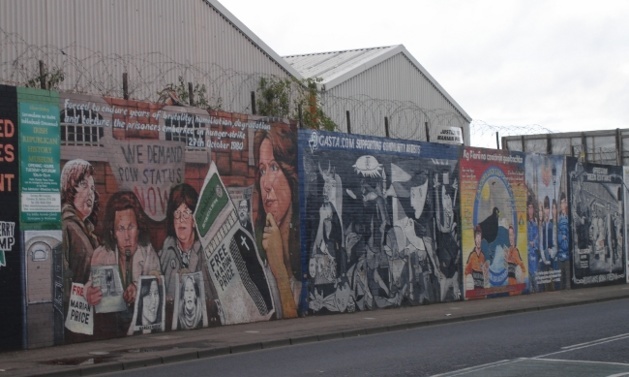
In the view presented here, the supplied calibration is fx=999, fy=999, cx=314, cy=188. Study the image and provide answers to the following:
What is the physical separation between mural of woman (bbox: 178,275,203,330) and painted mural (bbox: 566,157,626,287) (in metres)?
19.0

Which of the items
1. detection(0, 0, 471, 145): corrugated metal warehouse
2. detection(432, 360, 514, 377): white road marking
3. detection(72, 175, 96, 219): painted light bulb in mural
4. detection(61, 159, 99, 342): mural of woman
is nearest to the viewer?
detection(432, 360, 514, 377): white road marking

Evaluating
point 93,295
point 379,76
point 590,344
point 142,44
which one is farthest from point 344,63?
point 590,344

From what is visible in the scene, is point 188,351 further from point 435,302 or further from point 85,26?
point 85,26

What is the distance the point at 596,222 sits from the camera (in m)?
37.2

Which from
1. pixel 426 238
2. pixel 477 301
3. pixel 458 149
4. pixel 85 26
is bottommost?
pixel 477 301

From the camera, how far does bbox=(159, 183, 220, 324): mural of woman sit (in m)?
19.9

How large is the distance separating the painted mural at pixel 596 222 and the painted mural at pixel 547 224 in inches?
25.0

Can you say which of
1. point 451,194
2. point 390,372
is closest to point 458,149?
point 451,194

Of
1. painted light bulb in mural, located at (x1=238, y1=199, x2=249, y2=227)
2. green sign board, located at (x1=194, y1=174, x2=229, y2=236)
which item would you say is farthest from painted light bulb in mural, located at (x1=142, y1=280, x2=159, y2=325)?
painted light bulb in mural, located at (x1=238, y1=199, x2=249, y2=227)

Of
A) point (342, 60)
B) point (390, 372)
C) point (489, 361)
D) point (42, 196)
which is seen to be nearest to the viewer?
point (390, 372)

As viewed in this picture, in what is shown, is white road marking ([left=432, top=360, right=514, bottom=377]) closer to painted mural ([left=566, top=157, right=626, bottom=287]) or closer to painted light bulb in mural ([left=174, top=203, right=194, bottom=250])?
painted light bulb in mural ([left=174, top=203, right=194, bottom=250])

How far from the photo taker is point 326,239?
2436cm

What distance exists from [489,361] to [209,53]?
77.6ft

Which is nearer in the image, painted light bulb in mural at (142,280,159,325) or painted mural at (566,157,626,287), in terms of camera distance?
painted light bulb in mural at (142,280,159,325)
